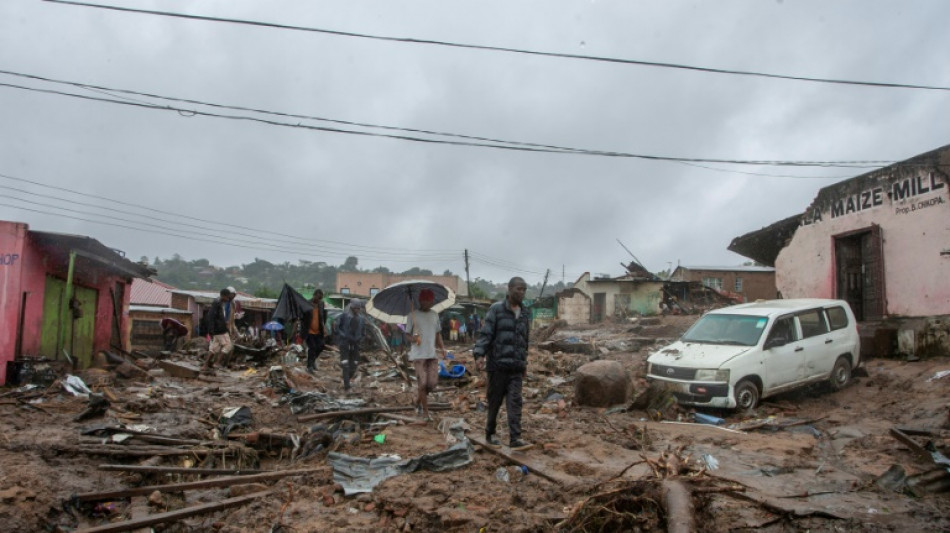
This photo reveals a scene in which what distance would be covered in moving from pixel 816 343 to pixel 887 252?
4872 mm

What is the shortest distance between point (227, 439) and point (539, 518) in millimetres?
4395

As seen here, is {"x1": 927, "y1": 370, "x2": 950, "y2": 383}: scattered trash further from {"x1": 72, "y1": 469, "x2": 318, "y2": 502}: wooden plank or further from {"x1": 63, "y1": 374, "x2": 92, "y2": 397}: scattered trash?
{"x1": 63, "y1": 374, "x2": 92, "y2": 397}: scattered trash

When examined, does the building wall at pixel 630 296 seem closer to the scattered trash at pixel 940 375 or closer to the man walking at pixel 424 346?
the scattered trash at pixel 940 375

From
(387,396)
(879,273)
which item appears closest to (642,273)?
(879,273)

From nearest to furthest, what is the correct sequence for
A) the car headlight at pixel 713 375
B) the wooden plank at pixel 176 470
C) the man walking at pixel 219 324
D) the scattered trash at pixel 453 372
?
the wooden plank at pixel 176 470, the car headlight at pixel 713 375, the man walking at pixel 219 324, the scattered trash at pixel 453 372

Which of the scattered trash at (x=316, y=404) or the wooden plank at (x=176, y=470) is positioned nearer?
the wooden plank at (x=176, y=470)

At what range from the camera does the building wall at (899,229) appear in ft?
36.6

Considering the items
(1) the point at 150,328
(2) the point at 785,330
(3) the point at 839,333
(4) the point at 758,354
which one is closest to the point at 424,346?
(4) the point at 758,354

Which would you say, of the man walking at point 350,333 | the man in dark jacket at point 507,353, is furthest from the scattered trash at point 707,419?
the man walking at point 350,333

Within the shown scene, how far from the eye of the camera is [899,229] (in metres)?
12.1

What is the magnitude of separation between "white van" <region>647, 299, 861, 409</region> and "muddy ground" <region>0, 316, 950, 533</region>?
38 cm

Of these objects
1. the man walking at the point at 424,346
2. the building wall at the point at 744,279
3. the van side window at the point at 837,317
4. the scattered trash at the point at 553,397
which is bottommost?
the scattered trash at the point at 553,397

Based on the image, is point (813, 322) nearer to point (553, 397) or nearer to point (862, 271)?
point (553, 397)

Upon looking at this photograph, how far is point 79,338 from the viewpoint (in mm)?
12039
